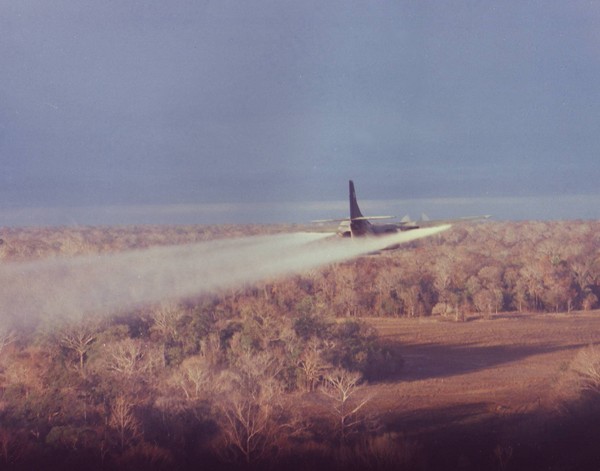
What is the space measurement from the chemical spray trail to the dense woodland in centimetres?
325

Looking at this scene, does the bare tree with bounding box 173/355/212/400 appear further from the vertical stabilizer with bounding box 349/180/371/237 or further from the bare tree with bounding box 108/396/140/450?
the vertical stabilizer with bounding box 349/180/371/237

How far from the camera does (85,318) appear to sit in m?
42.2

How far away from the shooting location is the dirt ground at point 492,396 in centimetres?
2092

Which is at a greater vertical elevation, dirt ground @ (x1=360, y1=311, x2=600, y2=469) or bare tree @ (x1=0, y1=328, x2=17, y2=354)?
bare tree @ (x1=0, y1=328, x2=17, y2=354)

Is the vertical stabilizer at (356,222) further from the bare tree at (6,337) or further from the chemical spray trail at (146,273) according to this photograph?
the bare tree at (6,337)

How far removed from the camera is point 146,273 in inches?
2537

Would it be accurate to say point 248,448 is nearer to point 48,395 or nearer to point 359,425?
point 359,425

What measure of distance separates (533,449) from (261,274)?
1956 inches

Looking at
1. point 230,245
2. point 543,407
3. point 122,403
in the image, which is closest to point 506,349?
point 543,407

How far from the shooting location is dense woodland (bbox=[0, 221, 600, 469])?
67.9 feet

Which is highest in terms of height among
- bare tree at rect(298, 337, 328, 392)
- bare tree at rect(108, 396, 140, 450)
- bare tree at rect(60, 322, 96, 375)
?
bare tree at rect(60, 322, 96, 375)

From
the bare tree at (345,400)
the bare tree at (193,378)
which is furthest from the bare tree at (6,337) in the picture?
the bare tree at (345,400)

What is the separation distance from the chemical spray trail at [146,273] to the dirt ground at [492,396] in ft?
29.8

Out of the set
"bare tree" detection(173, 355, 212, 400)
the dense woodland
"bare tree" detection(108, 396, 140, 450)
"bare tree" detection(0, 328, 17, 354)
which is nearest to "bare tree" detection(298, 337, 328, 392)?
the dense woodland
